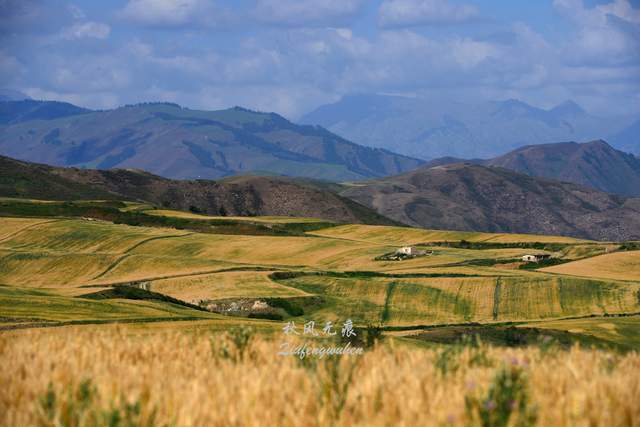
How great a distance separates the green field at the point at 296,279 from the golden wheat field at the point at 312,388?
90.4 feet

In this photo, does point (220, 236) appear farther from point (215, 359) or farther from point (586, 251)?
point (215, 359)

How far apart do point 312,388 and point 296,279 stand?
79.8m

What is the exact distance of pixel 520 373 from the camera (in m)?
12.0

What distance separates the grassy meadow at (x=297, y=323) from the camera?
1090 cm

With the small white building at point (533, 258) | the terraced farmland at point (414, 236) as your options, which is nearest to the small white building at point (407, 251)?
the small white building at point (533, 258)

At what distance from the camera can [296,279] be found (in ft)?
301

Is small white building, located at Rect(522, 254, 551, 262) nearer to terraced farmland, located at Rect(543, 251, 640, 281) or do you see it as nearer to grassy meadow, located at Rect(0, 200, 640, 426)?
grassy meadow, located at Rect(0, 200, 640, 426)

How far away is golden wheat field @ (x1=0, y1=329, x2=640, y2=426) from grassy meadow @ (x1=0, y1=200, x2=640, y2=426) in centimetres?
4

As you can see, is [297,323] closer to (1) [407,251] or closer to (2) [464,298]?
(2) [464,298]

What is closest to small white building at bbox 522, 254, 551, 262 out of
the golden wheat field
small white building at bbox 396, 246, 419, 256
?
small white building at bbox 396, 246, 419, 256

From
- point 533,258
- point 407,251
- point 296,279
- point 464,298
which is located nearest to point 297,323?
point 464,298

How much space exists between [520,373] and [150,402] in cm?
477

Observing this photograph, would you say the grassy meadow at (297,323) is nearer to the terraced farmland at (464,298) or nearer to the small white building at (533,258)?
the terraced farmland at (464,298)

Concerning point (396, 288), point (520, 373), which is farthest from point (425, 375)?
point (396, 288)
